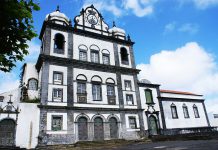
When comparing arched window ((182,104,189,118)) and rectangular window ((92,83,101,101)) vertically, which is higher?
rectangular window ((92,83,101,101))

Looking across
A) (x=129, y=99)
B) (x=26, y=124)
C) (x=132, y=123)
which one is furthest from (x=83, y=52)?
(x=132, y=123)

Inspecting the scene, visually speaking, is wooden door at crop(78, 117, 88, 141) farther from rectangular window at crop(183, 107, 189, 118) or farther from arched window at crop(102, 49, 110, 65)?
rectangular window at crop(183, 107, 189, 118)

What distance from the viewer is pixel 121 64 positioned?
2509 cm

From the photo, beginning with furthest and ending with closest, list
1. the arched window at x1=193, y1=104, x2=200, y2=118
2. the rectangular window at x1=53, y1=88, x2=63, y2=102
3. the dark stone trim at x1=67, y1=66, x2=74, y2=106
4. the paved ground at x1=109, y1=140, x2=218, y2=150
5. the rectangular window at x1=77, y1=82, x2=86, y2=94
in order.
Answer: the arched window at x1=193, y1=104, x2=200, y2=118 → the rectangular window at x1=77, y1=82, x2=86, y2=94 → the dark stone trim at x1=67, y1=66, x2=74, y2=106 → the rectangular window at x1=53, y1=88, x2=63, y2=102 → the paved ground at x1=109, y1=140, x2=218, y2=150

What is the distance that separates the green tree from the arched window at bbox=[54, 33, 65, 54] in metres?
14.5

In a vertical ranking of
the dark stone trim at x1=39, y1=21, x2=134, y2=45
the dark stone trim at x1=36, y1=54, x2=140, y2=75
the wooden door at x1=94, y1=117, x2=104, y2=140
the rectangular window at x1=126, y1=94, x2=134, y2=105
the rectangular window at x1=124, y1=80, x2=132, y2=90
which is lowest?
the wooden door at x1=94, y1=117, x2=104, y2=140

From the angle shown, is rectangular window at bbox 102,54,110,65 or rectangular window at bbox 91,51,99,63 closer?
rectangular window at bbox 91,51,99,63

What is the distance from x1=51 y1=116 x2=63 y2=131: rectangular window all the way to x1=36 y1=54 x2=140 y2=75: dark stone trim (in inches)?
226

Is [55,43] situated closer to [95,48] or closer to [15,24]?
[95,48]

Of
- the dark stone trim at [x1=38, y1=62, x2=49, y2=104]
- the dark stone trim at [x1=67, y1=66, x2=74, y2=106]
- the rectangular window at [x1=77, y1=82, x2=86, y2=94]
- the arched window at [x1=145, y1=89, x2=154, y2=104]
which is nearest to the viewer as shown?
the dark stone trim at [x1=38, y1=62, x2=49, y2=104]

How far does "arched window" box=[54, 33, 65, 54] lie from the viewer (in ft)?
69.4

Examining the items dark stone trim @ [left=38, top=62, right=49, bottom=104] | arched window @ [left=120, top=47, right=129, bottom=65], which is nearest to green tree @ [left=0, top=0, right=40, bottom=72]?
dark stone trim @ [left=38, top=62, right=49, bottom=104]

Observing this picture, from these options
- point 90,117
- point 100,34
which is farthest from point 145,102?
point 100,34

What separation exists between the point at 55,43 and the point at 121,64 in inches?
342
